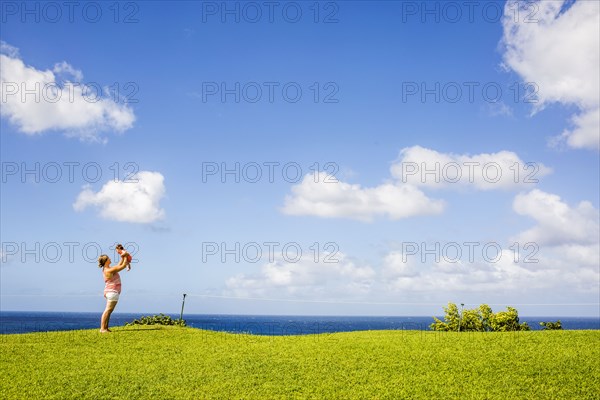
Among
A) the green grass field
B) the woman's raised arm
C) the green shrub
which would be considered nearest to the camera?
the green grass field

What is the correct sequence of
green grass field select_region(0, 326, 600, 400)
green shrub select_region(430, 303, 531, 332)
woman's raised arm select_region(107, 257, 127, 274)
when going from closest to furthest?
1. green grass field select_region(0, 326, 600, 400)
2. woman's raised arm select_region(107, 257, 127, 274)
3. green shrub select_region(430, 303, 531, 332)

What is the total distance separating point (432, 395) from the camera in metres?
12.4

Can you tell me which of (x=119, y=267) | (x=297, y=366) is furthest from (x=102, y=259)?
(x=297, y=366)

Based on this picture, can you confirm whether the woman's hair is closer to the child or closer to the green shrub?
the child

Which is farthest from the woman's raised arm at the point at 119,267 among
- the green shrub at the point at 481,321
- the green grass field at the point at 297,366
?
the green shrub at the point at 481,321

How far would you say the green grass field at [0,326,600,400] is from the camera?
1241 cm

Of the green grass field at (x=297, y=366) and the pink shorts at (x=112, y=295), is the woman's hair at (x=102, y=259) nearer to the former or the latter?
the pink shorts at (x=112, y=295)

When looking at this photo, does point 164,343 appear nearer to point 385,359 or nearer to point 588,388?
point 385,359

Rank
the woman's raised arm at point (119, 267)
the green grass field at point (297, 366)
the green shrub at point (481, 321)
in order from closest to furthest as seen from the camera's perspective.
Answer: the green grass field at point (297, 366) → the woman's raised arm at point (119, 267) → the green shrub at point (481, 321)

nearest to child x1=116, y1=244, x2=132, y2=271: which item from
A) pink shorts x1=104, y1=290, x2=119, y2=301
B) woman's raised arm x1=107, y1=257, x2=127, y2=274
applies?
woman's raised arm x1=107, y1=257, x2=127, y2=274

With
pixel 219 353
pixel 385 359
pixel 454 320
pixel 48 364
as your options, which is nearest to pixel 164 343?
pixel 219 353

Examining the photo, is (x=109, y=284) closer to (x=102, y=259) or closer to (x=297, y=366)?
(x=102, y=259)

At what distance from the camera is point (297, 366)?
14.8m

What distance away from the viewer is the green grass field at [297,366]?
40.7ft
